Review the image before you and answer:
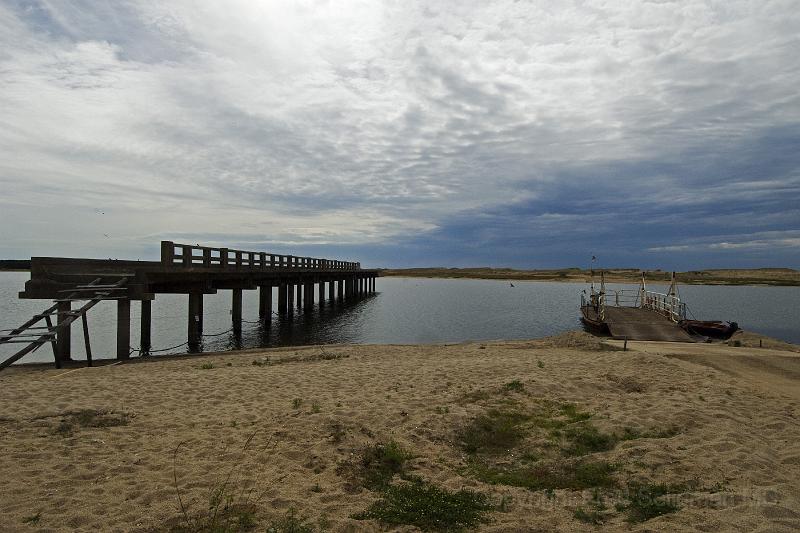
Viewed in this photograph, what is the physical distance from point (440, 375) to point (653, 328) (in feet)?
57.3

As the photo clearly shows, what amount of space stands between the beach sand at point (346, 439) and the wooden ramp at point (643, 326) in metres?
9.24

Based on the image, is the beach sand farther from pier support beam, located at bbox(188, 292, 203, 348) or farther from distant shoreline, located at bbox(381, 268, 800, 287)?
distant shoreline, located at bbox(381, 268, 800, 287)

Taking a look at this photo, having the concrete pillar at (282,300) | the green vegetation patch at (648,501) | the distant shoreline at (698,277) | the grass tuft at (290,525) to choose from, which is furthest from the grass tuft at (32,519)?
the distant shoreline at (698,277)

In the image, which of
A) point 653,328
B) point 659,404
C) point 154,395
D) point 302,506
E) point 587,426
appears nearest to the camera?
point 302,506

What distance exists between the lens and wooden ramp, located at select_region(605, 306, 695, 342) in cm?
2237

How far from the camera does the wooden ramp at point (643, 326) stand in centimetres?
2237

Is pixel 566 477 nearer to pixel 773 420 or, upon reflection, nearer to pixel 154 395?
pixel 773 420

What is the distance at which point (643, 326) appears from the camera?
2542cm

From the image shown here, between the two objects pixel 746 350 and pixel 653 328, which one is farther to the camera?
pixel 653 328

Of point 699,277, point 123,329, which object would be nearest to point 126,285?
point 123,329

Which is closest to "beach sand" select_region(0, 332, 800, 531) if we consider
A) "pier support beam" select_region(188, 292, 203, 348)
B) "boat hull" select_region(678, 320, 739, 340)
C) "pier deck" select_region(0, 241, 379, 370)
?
"pier deck" select_region(0, 241, 379, 370)

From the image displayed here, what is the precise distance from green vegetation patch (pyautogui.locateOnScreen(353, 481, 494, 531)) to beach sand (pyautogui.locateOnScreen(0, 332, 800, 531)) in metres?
0.15

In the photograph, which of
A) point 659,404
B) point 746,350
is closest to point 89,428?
point 659,404

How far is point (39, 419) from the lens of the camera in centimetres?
771
